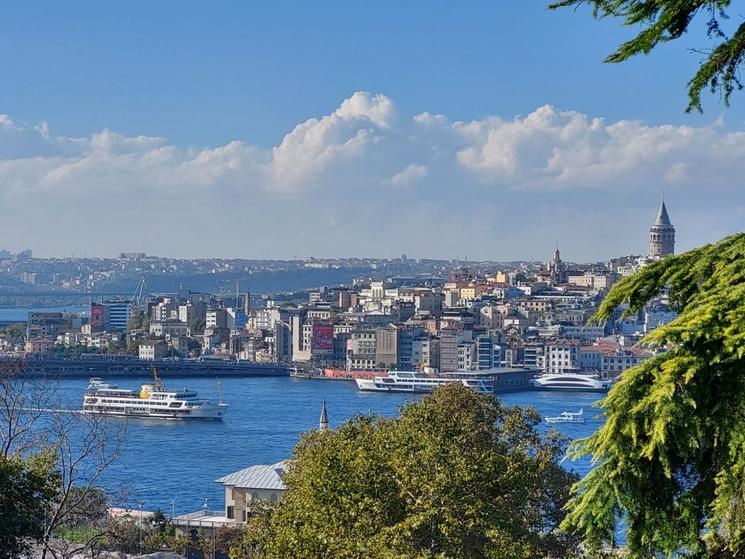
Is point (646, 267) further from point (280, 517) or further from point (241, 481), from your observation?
point (241, 481)

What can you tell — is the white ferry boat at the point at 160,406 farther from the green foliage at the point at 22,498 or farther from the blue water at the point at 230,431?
the green foliage at the point at 22,498

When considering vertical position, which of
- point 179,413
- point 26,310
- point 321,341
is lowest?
point 179,413

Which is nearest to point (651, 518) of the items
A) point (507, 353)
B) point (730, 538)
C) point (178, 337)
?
point (730, 538)

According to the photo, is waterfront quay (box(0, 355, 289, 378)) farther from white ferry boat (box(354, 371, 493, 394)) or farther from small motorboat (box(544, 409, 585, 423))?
small motorboat (box(544, 409, 585, 423))

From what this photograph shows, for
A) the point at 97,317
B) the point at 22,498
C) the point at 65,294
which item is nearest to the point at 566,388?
the point at 97,317

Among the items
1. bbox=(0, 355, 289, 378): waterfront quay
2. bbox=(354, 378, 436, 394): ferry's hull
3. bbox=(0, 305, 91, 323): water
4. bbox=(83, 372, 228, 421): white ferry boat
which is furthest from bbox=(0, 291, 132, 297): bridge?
bbox=(83, 372, 228, 421): white ferry boat

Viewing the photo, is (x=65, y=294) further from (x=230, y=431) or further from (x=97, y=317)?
(x=230, y=431)
